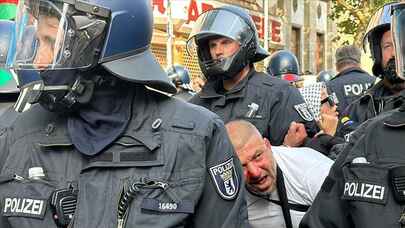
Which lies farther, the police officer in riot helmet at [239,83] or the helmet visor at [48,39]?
the police officer in riot helmet at [239,83]

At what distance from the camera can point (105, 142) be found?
7.16 feet

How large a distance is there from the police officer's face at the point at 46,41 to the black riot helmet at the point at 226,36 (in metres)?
2.16

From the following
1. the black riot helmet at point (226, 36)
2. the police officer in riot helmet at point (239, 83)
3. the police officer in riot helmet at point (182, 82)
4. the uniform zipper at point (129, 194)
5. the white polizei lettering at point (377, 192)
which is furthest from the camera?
the police officer in riot helmet at point (182, 82)

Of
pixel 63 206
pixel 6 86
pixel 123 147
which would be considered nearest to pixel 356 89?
pixel 6 86

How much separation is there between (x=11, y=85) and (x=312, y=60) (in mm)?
26637

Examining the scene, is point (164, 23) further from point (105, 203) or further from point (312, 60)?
point (105, 203)

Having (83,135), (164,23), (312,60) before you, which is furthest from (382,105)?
(312,60)

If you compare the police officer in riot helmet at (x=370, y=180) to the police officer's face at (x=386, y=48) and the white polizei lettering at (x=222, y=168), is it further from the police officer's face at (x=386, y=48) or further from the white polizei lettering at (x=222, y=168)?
the police officer's face at (x=386, y=48)

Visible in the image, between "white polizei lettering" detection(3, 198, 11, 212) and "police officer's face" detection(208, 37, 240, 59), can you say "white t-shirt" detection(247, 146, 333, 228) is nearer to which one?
"white polizei lettering" detection(3, 198, 11, 212)

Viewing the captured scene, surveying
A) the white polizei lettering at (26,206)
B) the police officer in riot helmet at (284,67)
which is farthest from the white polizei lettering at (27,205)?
the police officer in riot helmet at (284,67)

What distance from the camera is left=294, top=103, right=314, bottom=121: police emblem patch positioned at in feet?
13.8

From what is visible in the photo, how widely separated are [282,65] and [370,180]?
7004mm

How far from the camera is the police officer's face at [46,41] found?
2.17 metres

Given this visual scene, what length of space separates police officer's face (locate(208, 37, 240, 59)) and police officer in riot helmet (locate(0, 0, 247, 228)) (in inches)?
82.8
